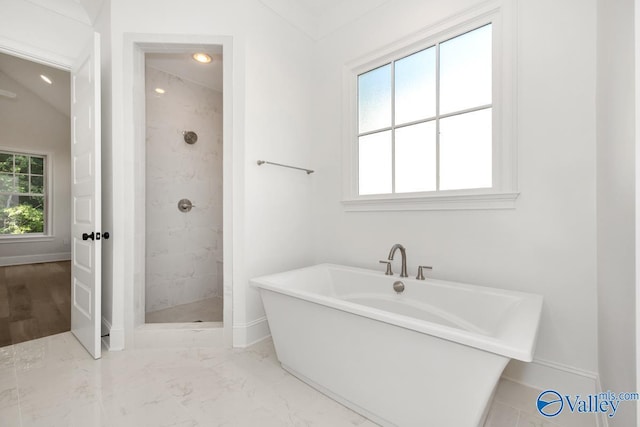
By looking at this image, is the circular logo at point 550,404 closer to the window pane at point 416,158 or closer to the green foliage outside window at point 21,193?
the window pane at point 416,158

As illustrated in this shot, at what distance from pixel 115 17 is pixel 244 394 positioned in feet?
8.63

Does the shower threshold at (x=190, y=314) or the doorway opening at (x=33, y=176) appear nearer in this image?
the shower threshold at (x=190, y=314)

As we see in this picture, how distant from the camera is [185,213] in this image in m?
3.07

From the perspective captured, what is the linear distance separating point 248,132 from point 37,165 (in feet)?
18.9

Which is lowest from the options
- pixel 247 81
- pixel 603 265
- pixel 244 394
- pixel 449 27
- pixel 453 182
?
pixel 244 394

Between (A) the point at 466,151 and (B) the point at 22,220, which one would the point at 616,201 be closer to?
(A) the point at 466,151

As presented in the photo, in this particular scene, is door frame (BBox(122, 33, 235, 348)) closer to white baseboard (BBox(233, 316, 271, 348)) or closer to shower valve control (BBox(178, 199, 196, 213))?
white baseboard (BBox(233, 316, 271, 348))

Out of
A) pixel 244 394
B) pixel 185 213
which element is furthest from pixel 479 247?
pixel 185 213

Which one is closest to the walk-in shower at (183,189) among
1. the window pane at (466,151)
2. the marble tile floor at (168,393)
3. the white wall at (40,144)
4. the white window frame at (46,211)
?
the marble tile floor at (168,393)

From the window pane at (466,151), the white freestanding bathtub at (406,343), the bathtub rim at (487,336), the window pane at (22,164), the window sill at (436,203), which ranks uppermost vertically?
the window pane at (22,164)

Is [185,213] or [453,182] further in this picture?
[185,213]

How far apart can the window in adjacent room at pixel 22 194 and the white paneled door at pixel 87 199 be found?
4.48 metres

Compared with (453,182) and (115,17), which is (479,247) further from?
(115,17)

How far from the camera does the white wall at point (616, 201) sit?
807 millimetres
